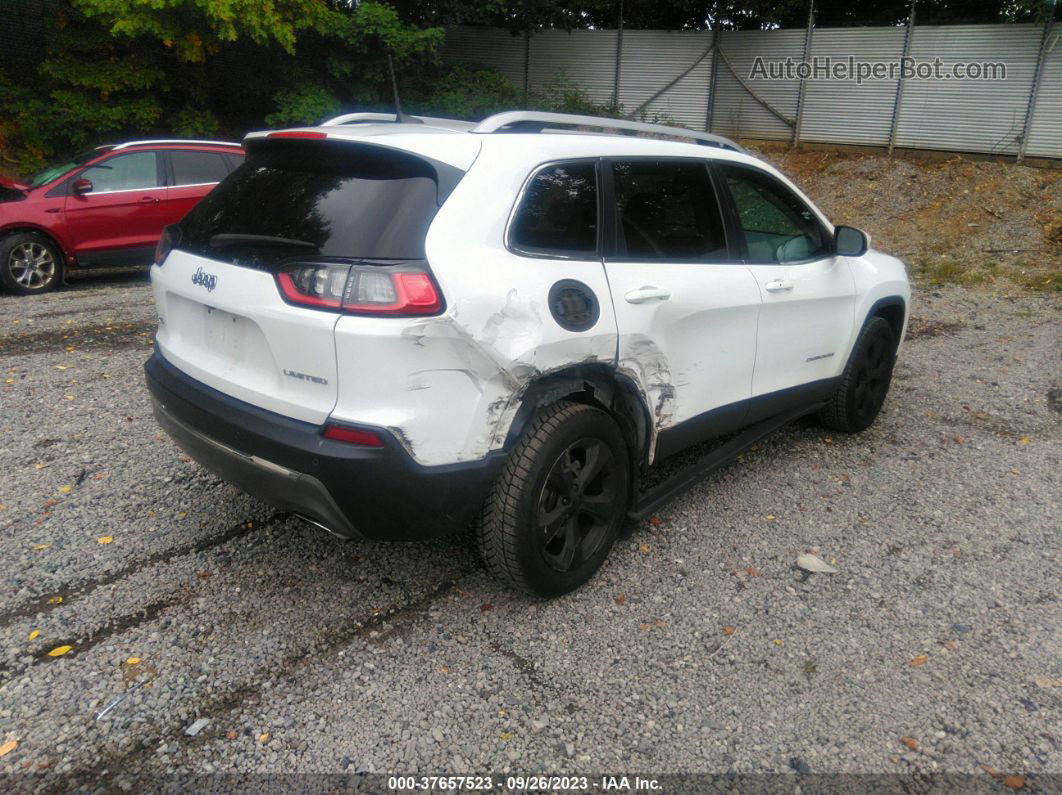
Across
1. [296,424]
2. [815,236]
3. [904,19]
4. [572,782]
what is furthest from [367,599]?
[904,19]

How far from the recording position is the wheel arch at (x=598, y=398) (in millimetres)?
2895

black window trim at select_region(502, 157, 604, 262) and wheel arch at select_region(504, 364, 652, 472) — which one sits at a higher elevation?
black window trim at select_region(502, 157, 604, 262)

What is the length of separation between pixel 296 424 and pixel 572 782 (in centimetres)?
143

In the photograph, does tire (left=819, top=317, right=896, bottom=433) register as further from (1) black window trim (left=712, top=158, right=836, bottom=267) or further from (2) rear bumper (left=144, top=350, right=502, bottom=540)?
(2) rear bumper (left=144, top=350, right=502, bottom=540)

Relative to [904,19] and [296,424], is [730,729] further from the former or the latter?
[904,19]

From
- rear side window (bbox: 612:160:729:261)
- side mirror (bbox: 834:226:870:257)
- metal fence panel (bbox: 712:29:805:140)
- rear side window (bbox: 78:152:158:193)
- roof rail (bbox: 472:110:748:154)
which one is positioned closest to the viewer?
roof rail (bbox: 472:110:748:154)

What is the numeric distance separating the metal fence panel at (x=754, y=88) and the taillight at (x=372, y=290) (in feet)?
50.0

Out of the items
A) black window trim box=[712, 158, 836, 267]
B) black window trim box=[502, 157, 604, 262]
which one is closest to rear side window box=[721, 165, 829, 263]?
black window trim box=[712, 158, 836, 267]

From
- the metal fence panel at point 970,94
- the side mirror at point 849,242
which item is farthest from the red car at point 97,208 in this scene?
the metal fence panel at point 970,94

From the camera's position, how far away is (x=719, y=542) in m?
3.77

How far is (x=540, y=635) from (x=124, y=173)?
8.49m

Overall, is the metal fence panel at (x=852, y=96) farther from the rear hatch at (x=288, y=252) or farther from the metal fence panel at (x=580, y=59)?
the rear hatch at (x=288, y=252)

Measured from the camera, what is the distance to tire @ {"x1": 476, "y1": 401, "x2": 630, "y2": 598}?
290 centimetres

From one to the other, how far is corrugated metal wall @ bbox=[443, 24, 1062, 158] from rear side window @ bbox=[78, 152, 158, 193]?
10133mm
